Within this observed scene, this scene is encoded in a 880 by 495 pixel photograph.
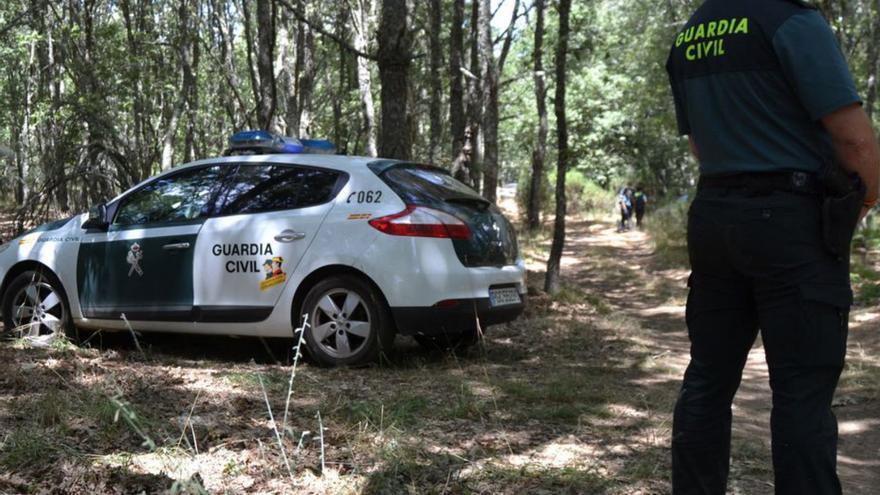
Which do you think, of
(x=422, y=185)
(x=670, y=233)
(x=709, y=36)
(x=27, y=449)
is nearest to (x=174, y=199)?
(x=422, y=185)

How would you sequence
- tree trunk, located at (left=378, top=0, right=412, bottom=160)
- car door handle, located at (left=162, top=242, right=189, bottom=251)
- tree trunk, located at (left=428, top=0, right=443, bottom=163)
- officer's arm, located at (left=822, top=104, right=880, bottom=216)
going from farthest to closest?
tree trunk, located at (left=428, top=0, right=443, bottom=163)
tree trunk, located at (left=378, top=0, right=412, bottom=160)
car door handle, located at (left=162, top=242, right=189, bottom=251)
officer's arm, located at (left=822, top=104, right=880, bottom=216)

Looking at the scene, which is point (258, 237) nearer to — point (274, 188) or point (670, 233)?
point (274, 188)

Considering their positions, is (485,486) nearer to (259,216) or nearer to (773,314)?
(773,314)

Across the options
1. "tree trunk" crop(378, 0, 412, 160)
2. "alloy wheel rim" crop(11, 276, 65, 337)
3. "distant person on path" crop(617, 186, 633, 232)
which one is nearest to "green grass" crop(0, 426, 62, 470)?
"alloy wheel rim" crop(11, 276, 65, 337)

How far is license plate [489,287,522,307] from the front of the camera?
589 centimetres

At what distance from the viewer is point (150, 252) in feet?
20.5

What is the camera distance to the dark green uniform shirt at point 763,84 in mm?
2363

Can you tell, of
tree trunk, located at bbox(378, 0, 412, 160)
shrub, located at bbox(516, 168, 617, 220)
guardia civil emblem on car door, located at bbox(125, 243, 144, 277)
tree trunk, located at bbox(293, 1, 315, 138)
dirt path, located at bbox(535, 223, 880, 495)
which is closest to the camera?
dirt path, located at bbox(535, 223, 880, 495)

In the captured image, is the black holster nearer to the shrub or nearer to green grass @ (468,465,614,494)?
green grass @ (468,465,614,494)

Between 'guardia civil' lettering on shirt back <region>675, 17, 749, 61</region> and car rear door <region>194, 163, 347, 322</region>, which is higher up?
'guardia civil' lettering on shirt back <region>675, 17, 749, 61</region>

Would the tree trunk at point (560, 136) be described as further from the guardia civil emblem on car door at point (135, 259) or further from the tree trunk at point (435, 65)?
the guardia civil emblem on car door at point (135, 259)

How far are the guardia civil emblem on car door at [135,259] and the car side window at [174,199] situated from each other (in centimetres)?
23

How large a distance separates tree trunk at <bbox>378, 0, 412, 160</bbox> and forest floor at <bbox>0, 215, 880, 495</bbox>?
8.31 ft

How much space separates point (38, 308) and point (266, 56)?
9.19 m
